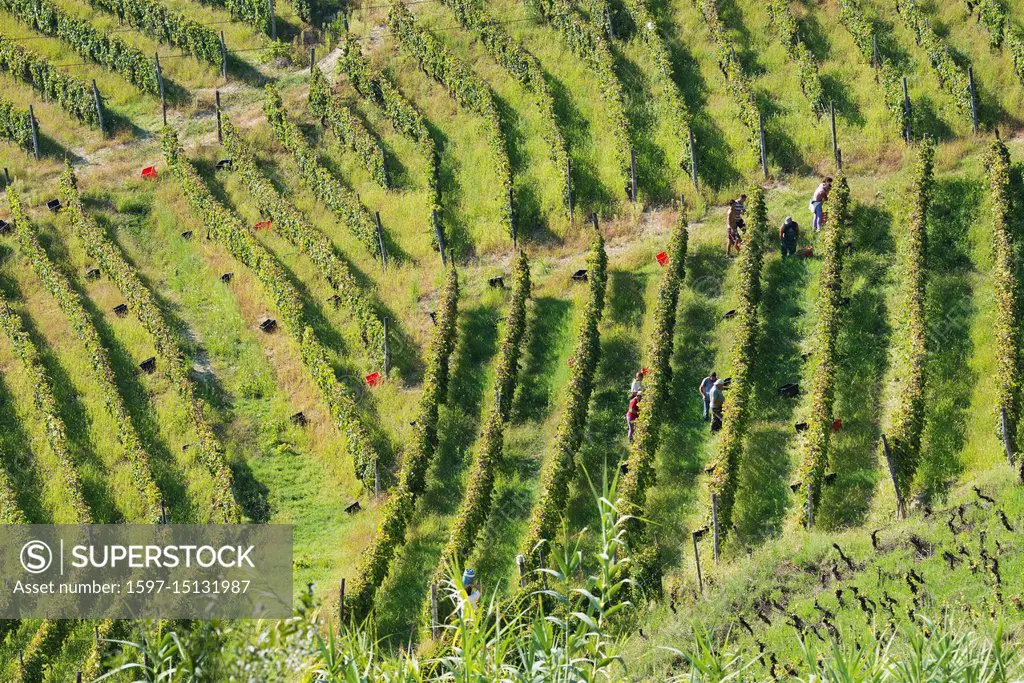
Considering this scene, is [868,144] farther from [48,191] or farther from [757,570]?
[48,191]

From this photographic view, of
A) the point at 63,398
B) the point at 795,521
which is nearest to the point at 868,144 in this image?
the point at 795,521

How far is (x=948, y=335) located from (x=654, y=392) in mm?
6817

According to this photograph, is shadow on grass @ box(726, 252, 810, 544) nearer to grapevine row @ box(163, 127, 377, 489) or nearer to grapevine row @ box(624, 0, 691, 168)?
grapevine row @ box(624, 0, 691, 168)

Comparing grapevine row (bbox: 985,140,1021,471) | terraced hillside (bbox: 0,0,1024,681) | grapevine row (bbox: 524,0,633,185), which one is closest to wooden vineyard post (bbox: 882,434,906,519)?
terraced hillside (bbox: 0,0,1024,681)

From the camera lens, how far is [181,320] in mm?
36969

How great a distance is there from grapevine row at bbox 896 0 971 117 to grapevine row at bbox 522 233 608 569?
37.3 ft

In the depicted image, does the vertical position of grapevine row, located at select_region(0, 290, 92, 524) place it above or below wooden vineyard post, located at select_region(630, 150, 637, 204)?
below

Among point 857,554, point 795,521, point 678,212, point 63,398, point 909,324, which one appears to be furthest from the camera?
point 678,212

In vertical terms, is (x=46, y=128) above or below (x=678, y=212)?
above

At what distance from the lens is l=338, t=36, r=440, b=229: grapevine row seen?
129 feet

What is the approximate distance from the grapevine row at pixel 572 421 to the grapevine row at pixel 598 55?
523cm

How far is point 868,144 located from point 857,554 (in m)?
16.3

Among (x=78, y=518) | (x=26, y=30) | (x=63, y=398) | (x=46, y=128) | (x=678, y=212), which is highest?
(x=26, y=30)

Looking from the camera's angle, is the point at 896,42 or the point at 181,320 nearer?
the point at 181,320
